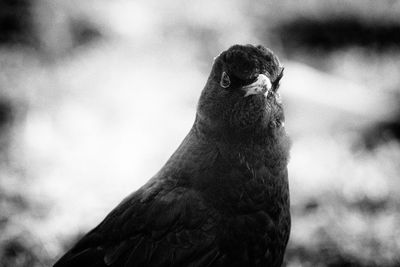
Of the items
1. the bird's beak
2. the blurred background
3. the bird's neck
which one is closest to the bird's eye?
the bird's beak

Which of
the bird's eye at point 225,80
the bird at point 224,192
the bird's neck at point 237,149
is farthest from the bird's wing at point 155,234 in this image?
the bird's eye at point 225,80

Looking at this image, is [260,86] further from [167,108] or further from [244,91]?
[167,108]

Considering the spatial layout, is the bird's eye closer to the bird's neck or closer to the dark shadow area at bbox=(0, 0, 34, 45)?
the bird's neck

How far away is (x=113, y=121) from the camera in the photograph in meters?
5.73

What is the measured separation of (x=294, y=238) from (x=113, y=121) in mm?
2727

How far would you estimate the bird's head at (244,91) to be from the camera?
98.0 inches

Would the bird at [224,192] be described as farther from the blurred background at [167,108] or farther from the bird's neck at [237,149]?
the blurred background at [167,108]

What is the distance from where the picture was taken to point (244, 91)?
8.21 ft

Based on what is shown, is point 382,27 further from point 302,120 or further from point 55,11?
point 55,11

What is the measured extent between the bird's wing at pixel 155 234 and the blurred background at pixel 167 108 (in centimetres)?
125

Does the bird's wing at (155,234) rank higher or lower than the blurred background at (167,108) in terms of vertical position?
lower

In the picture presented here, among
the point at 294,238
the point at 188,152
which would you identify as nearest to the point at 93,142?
the point at 294,238

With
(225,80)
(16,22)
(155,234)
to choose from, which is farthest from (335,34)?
(155,234)

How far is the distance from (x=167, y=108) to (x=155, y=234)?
3427 millimetres
